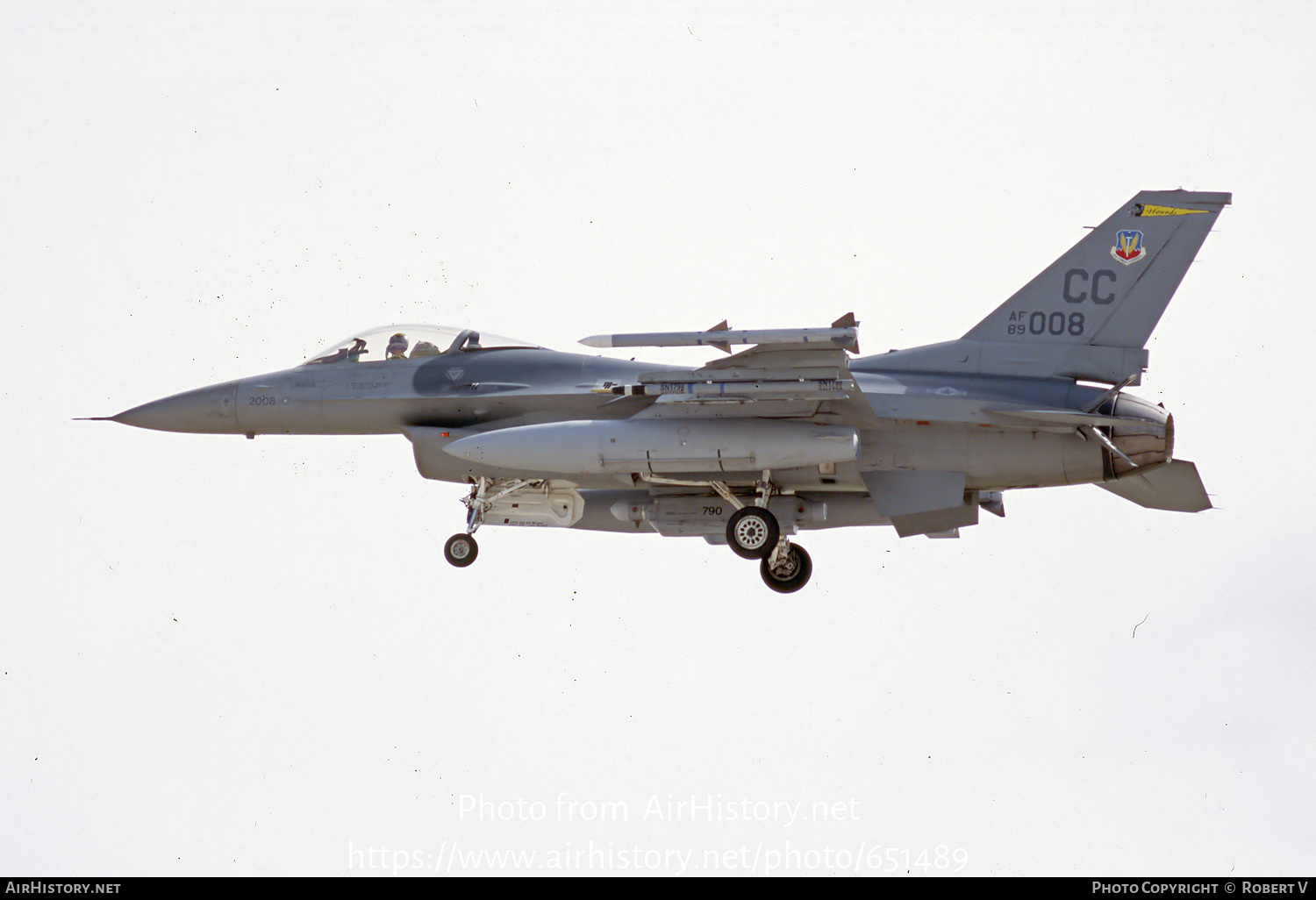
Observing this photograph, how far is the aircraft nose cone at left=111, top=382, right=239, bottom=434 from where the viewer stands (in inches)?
638

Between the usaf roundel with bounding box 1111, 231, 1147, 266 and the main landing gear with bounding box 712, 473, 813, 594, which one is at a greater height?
the usaf roundel with bounding box 1111, 231, 1147, 266

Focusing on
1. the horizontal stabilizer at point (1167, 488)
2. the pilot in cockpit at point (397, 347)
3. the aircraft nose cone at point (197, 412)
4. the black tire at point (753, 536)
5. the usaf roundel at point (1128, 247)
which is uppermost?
the usaf roundel at point (1128, 247)

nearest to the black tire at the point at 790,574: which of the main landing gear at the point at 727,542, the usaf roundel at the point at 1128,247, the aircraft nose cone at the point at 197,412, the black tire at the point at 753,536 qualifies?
the main landing gear at the point at 727,542

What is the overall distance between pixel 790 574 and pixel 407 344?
14.1 ft

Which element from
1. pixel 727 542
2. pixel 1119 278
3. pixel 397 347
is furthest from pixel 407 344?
pixel 1119 278

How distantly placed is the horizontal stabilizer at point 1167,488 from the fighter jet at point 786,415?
22 mm

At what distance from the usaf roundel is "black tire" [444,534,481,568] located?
6439 millimetres

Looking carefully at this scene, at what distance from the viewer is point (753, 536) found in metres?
14.9

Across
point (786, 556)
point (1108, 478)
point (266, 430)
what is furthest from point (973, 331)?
point (266, 430)

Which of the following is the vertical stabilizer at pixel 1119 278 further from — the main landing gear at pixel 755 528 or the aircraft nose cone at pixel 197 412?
the aircraft nose cone at pixel 197 412

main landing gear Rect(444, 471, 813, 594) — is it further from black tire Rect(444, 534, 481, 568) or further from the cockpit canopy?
the cockpit canopy

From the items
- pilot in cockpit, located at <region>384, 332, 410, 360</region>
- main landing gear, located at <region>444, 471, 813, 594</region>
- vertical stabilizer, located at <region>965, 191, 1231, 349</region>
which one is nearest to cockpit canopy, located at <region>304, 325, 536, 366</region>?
pilot in cockpit, located at <region>384, 332, 410, 360</region>

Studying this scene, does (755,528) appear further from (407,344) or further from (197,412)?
(197,412)

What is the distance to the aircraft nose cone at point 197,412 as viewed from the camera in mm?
16203
